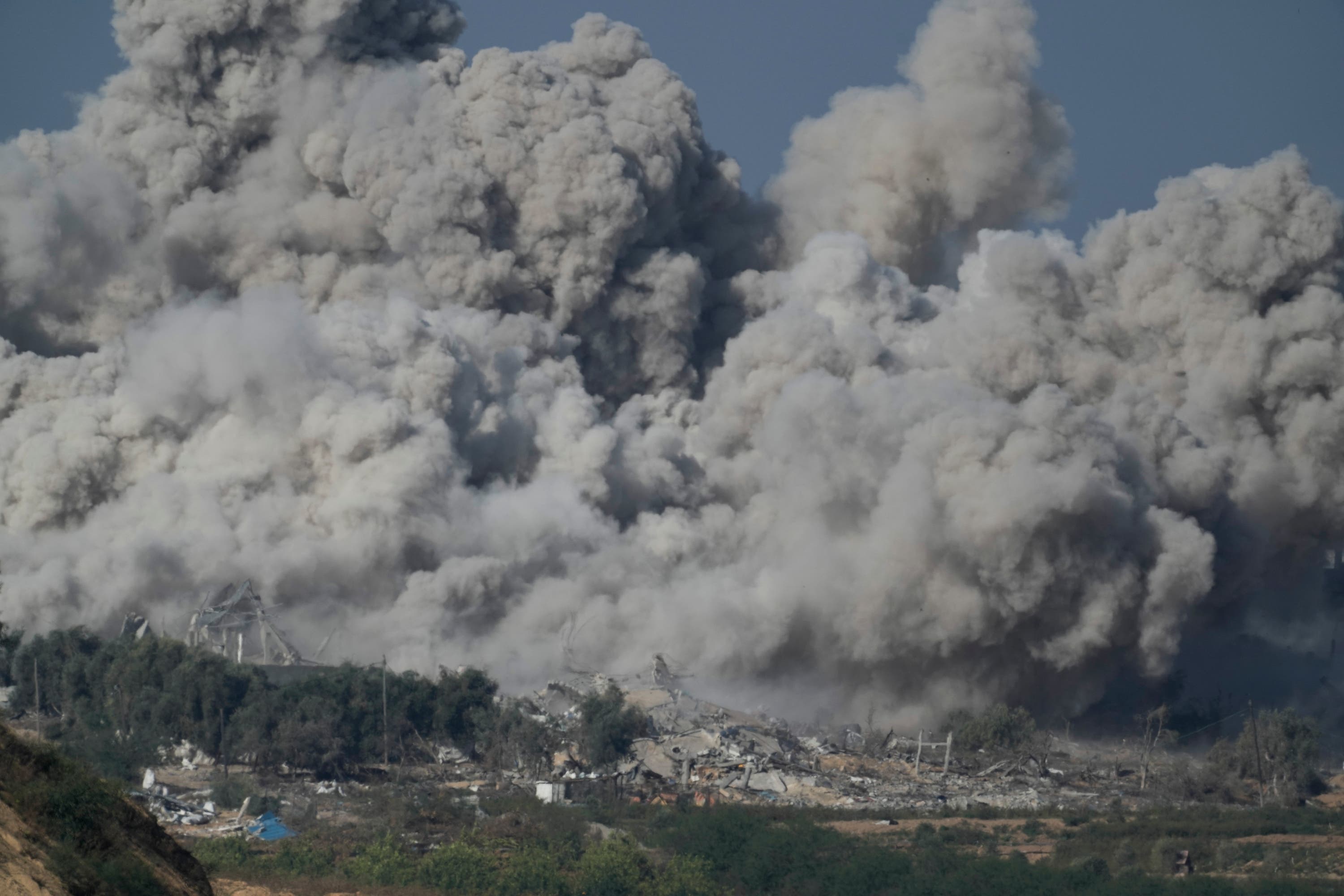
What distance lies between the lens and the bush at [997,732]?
41.9m

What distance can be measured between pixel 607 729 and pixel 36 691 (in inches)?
456

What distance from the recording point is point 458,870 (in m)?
27.7

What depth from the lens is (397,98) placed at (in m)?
48.5

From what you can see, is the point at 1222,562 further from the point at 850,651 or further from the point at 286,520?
the point at 286,520

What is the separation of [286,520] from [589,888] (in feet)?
62.2

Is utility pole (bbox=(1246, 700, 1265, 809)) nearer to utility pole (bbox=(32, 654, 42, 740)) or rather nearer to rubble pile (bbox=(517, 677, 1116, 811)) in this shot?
rubble pile (bbox=(517, 677, 1116, 811))

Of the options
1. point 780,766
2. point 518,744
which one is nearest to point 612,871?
point 780,766

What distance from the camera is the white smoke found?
43.2m

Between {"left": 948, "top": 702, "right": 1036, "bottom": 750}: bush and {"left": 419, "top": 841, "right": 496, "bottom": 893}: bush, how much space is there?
53.2 ft

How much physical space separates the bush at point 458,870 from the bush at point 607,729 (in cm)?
1025

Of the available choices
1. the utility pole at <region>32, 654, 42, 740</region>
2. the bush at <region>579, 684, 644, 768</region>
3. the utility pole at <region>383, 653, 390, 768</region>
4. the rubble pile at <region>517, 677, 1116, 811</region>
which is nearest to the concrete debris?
the rubble pile at <region>517, 677, 1116, 811</region>

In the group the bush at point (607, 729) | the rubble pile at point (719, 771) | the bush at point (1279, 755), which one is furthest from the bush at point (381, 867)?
the bush at point (1279, 755)

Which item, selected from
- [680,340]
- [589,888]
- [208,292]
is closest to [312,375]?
[208,292]

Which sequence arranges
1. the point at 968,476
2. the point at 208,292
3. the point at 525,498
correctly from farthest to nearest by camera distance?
the point at 208,292
the point at 525,498
the point at 968,476
